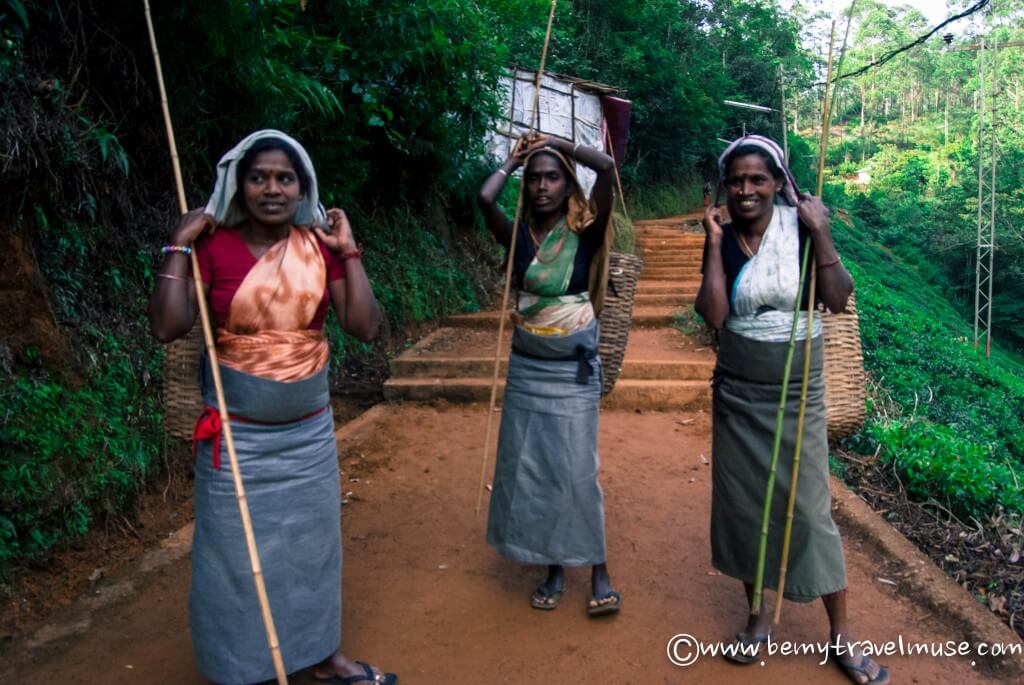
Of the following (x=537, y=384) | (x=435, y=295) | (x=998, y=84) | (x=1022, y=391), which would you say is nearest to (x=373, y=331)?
(x=537, y=384)

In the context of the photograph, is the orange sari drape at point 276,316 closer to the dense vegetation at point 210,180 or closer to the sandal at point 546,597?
the sandal at point 546,597

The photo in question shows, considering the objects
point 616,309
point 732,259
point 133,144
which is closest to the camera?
point 732,259

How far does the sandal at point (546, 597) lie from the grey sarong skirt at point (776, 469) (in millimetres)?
734

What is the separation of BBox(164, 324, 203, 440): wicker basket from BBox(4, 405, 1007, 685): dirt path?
86cm

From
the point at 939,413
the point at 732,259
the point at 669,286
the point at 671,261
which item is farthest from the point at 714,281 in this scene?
the point at 671,261

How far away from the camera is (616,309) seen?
316cm

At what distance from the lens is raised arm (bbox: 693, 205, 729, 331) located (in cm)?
251

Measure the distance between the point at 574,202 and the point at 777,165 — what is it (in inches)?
30.2

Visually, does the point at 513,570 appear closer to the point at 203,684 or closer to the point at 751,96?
the point at 203,684

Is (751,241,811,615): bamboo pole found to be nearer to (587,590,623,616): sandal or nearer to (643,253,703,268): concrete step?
(587,590,623,616): sandal

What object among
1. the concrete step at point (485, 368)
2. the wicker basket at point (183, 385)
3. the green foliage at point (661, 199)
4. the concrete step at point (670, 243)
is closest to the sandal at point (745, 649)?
the wicker basket at point (183, 385)

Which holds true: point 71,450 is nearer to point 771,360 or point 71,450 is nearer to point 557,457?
point 557,457

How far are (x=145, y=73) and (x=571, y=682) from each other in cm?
370

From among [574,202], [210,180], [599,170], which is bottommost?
[574,202]
